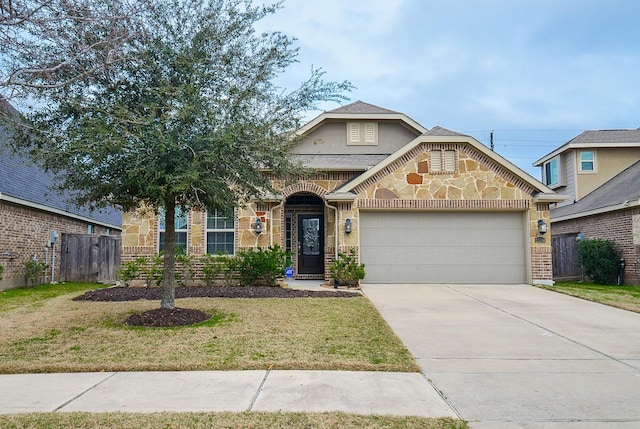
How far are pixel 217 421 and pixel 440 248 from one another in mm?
10750

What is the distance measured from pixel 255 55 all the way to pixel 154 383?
5.41m

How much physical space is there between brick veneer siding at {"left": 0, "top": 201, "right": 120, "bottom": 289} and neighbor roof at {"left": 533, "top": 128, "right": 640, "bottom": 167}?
20.2 metres

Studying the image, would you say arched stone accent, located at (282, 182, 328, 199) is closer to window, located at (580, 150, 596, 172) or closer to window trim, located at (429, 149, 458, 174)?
window trim, located at (429, 149, 458, 174)

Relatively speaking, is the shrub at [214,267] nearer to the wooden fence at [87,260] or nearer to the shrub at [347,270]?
the shrub at [347,270]

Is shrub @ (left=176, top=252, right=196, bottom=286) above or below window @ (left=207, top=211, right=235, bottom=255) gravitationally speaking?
below

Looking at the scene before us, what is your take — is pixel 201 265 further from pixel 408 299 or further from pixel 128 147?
pixel 128 147

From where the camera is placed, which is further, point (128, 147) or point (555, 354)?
point (128, 147)

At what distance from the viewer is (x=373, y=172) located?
1329cm

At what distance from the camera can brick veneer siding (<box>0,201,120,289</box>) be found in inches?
549

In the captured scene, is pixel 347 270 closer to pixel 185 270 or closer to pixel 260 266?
pixel 260 266

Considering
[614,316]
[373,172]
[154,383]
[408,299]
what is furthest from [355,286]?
[154,383]

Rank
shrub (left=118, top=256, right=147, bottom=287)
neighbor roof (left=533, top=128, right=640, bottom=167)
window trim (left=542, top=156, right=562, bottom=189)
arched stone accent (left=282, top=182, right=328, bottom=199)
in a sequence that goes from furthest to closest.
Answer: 1. window trim (left=542, top=156, right=562, bottom=189)
2. neighbor roof (left=533, top=128, right=640, bottom=167)
3. arched stone accent (left=282, top=182, right=328, bottom=199)
4. shrub (left=118, top=256, right=147, bottom=287)

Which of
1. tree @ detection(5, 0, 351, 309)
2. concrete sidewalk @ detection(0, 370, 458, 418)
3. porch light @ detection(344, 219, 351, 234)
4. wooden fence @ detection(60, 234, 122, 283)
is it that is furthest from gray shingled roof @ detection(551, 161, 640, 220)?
wooden fence @ detection(60, 234, 122, 283)

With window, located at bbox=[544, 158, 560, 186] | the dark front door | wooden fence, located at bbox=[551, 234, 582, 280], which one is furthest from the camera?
window, located at bbox=[544, 158, 560, 186]
